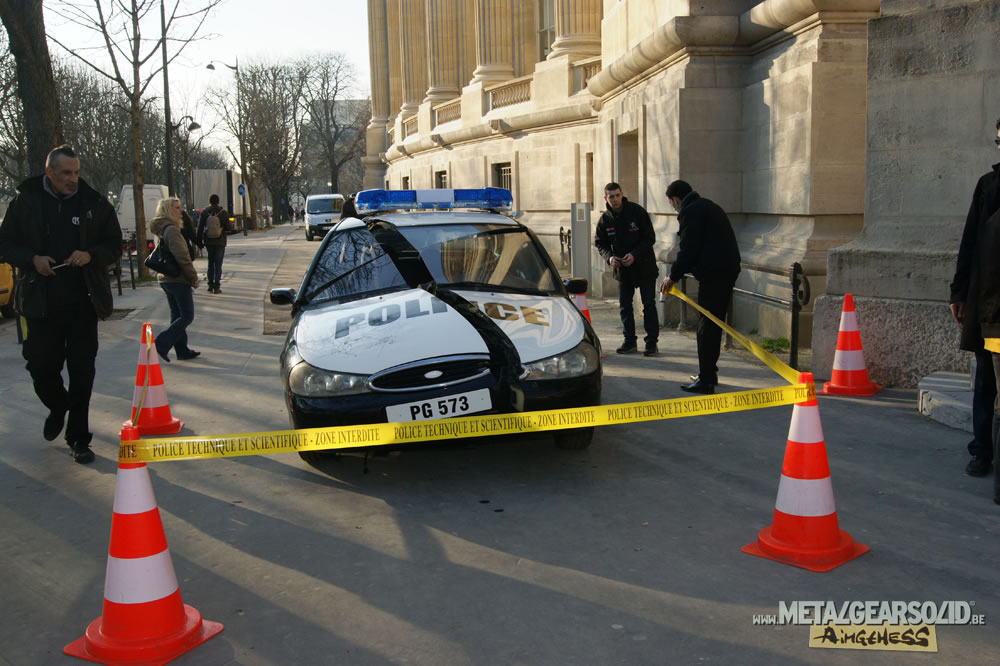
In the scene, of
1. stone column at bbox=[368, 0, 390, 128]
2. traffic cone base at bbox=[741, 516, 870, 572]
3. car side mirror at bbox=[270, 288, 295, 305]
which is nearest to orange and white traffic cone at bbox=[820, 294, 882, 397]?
traffic cone base at bbox=[741, 516, 870, 572]

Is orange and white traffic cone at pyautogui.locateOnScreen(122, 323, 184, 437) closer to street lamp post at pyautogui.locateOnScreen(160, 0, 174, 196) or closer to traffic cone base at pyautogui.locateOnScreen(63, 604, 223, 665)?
traffic cone base at pyautogui.locateOnScreen(63, 604, 223, 665)

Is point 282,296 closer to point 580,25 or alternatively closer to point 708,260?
point 708,260

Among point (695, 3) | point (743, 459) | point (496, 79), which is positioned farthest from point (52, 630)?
point (496, 79)

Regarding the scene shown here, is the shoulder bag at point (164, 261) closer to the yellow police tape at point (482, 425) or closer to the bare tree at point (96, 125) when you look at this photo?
the yellow police tape at point (482, 425)

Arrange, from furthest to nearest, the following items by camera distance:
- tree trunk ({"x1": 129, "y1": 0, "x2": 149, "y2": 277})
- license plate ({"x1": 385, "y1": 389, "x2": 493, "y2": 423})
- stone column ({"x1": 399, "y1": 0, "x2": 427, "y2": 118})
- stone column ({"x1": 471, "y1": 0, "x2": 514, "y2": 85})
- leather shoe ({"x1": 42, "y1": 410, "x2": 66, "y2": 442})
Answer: stone column ({"x1": 399, "y1": 0, "x2": 427, "y2": 118}) < stone column ({"x1": 471, "y1": 0, "x2": 514, "y2": 85}) < tree trunk ({"x1": 129, "y1": 0, "x2": 149, "y2": 277}) < leather shoe ({"x1": 42, "y1": 410, "x2": 66, "y2": 442}) < license plate ({"x1": 385, "y1": 389, "x2": 493, "y2": 423})

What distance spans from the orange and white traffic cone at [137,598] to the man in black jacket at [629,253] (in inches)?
279

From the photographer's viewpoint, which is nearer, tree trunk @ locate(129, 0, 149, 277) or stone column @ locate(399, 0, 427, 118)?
tree trunk @ locate(129, 0, 149, 277)

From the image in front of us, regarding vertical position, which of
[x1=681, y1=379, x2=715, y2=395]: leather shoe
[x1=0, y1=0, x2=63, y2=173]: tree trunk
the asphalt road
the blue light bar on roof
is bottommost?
the asphalt road

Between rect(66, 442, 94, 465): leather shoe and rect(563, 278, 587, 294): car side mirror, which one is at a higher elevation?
rect(563, 278, 587, 294): car side mirror

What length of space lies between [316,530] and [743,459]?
282cm

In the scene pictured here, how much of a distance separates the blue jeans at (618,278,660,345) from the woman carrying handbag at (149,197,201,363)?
473 centimetres

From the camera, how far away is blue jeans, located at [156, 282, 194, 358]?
1021 cm

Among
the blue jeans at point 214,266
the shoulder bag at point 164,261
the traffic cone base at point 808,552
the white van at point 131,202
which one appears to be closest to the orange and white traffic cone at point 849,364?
the traffic cone base at point 808,552

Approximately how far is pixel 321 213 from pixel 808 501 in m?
42.1
